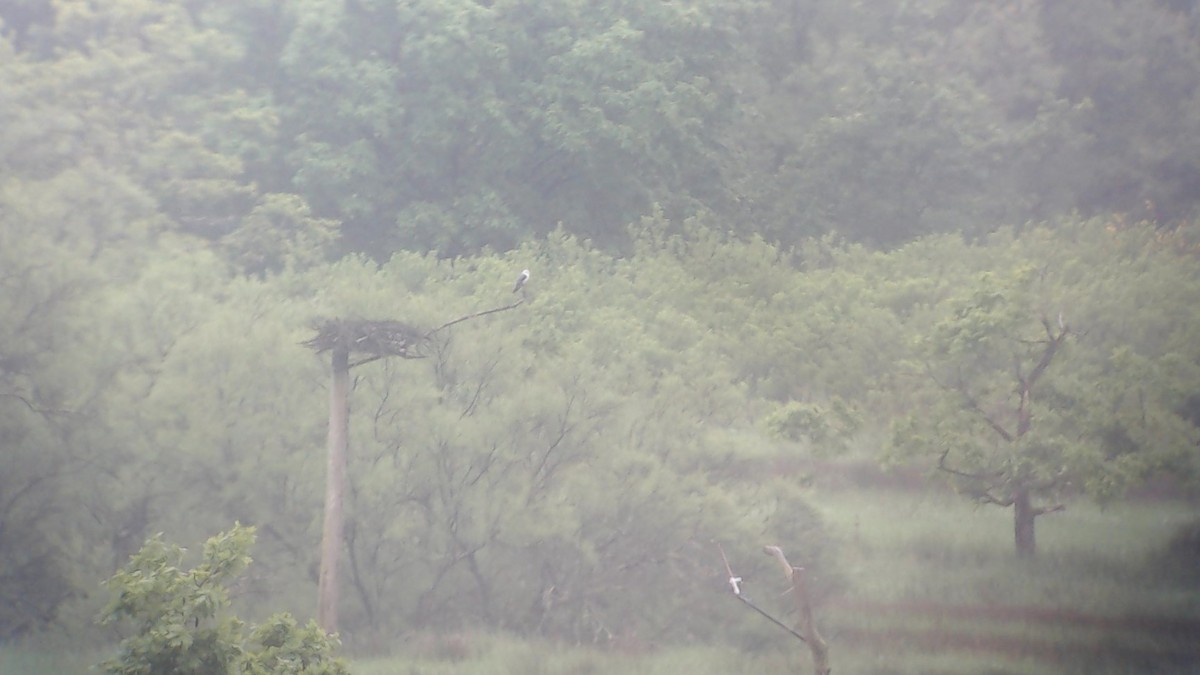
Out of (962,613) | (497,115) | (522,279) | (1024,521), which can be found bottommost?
(962,613)

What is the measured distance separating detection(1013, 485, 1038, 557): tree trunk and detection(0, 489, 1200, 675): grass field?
0.22 ft

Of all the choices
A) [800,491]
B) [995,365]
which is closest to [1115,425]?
[995,365]

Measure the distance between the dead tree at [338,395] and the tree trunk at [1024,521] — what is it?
476 cm

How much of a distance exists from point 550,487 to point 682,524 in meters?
1.26

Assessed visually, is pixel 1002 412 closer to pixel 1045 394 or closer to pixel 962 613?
pixel 1045 394

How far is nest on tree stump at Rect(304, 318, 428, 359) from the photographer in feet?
31.7

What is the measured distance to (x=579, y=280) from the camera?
1266 centimetres

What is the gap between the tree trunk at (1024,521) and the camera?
34.1 feet

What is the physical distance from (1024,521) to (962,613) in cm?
102

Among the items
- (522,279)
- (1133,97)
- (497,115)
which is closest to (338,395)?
(522,279)

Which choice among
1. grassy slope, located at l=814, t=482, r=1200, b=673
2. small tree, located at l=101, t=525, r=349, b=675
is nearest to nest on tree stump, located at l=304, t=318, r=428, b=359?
small tree, located at l=101, t=525, r=349, b=675

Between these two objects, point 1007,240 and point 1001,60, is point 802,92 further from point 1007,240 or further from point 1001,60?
point 1007,240

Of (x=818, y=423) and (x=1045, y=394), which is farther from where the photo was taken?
A: (x=818, y=423)

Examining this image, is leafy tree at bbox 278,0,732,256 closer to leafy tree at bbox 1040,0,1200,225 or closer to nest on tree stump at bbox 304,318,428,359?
leafy tree at bbox 1040,0,1200,225
